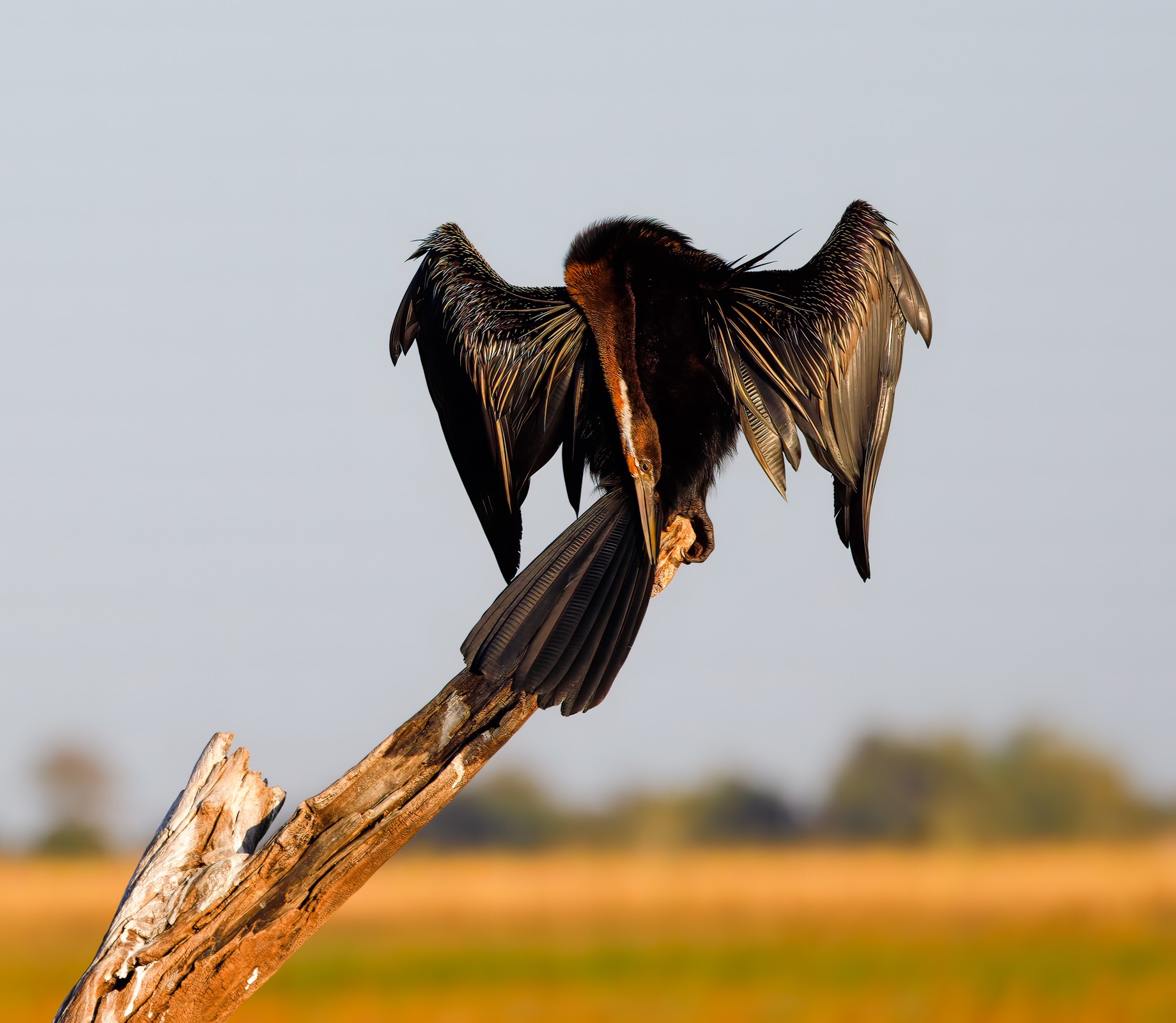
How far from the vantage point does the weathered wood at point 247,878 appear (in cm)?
246

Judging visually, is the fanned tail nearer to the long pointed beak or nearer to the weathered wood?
the long pointed beak

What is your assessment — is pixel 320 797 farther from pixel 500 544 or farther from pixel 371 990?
pixel 371 990

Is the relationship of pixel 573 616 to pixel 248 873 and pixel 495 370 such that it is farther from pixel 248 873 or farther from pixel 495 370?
pixel 495 370

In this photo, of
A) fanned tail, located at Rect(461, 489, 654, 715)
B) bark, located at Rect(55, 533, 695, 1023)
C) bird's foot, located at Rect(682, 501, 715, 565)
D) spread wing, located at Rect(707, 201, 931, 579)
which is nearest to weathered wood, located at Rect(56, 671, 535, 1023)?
bark, located at Rect(55, 533, 695, 1023)

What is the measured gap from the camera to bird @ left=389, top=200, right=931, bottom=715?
10.6 ft

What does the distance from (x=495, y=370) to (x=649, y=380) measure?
453 millimetres

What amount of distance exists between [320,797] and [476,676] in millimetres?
407

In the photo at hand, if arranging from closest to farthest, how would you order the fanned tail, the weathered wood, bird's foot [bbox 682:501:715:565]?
the weathered wood → the fanned tail → bird's foot [bbox 682:501:715:565]

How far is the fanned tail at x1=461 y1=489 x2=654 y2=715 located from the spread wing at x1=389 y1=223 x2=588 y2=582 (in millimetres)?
517

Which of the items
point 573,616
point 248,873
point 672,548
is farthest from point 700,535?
point 248,873

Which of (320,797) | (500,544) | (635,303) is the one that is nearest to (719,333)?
(635,303)

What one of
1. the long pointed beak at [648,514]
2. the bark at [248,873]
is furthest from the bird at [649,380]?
the bark at [248,873]

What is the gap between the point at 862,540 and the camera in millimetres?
3850

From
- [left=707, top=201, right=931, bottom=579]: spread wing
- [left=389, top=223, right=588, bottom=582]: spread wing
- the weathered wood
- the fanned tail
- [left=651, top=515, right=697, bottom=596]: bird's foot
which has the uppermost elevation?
[left=389, top=223, right=588, bottom=582]: spread wing
